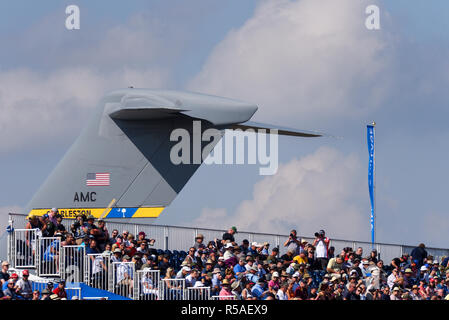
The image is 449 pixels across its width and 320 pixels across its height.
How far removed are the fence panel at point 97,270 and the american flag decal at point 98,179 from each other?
3067mm

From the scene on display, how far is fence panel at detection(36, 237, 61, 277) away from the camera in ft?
77.8

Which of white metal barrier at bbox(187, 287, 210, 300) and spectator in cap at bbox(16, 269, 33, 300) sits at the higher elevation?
spectator in cap at bbox(16, 269, 33, 300)

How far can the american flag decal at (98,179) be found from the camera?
26578 millimetres

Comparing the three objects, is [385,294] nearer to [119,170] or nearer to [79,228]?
[119,170]

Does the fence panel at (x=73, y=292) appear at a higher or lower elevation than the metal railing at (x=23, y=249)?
lower

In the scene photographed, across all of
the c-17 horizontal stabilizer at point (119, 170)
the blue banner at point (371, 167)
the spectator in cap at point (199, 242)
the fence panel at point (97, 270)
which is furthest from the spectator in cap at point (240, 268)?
the blue banner at point (371, 167)

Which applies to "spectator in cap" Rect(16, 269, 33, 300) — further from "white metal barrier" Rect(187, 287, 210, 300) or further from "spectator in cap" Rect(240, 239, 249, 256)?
"spectator in cap" Rect(240, 239, 249, 256)

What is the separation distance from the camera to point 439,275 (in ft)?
97.6

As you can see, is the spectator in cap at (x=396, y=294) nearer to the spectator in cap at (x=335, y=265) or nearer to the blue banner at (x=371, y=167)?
the spectator in cap at (x=335, y=265)

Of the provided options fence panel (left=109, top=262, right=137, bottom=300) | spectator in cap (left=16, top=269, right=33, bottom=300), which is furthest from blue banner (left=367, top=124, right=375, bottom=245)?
spectator in cap (left=16, top=269, right=33, bottom=300)

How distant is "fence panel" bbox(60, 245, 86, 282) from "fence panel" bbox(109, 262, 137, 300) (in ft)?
2.32

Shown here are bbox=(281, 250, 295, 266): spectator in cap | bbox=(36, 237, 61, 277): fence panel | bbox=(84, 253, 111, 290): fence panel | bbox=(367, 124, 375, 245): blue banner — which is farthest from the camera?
bbox=(367, 124, 375, 245): blue banner

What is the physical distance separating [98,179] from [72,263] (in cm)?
333
